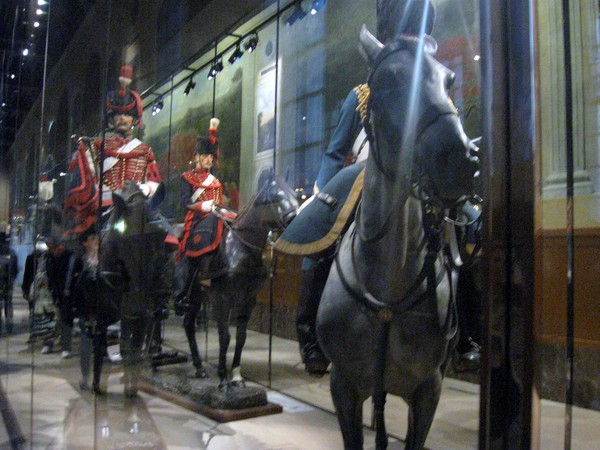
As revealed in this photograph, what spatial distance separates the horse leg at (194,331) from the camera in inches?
116

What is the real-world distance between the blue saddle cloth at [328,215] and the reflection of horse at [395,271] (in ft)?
0.24

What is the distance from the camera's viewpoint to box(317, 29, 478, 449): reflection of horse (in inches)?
64.9

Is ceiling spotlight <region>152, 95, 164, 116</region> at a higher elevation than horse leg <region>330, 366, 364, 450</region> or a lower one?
higher

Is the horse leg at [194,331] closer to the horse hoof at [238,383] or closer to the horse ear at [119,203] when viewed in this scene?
the horse hoof at [238,383]

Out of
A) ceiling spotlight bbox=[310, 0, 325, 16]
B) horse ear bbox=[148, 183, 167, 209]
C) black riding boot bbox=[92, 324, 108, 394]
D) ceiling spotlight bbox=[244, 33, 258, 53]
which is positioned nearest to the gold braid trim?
ceiling spotlight bbox=[310, 0, 325, 16]

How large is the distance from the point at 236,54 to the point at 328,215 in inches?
41.0

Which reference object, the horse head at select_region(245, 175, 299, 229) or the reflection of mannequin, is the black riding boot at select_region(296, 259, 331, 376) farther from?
the reflection of mannequin

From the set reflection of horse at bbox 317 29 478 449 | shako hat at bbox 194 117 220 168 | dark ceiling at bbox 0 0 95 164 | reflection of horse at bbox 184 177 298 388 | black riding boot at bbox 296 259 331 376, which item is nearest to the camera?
reflection of horse at bbox 317 29 478 449

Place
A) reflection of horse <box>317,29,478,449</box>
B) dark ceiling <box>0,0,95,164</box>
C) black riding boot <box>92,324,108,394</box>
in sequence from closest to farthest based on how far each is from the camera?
1. reflection of horse <box>317,29,478,449</box>
2. black riding boot <box>92,324,108,394</box>
3. dark ceiling <box>0,0,95,164</box>

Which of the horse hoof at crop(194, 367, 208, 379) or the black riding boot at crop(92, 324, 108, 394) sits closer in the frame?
the horse hoof at crop(194, 367, 208, 379)

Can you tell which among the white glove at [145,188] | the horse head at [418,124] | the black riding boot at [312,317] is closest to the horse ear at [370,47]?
the horse head at [418,124]

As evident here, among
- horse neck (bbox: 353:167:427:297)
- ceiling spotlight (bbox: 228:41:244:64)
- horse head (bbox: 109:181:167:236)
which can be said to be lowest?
horse neck (bbox: 353:167:427:297)

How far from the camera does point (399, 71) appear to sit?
1662 millimetres

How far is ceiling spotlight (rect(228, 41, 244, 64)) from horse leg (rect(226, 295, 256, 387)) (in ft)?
3.91
